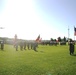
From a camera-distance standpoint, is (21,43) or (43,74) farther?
(21,43)

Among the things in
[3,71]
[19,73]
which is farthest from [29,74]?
[3,71]

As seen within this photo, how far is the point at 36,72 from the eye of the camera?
16859mm

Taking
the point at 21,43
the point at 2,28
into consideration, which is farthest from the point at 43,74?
the point at 2,28

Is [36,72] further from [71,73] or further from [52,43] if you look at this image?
[52,43]

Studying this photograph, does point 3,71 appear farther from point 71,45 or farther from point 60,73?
point 71,45

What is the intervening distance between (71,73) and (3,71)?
15.7 ft

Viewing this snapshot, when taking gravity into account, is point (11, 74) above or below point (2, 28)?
below

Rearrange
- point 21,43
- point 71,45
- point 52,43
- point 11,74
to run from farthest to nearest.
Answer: point 52,43, point 21,43, point 71,45, point 11,74

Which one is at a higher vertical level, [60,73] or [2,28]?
[2,28]

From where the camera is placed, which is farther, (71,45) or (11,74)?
(71,45)

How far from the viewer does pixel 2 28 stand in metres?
78.3

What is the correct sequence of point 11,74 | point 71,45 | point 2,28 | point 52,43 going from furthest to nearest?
point 52,43 → point 2,28 → point 71,45 → point 11,74

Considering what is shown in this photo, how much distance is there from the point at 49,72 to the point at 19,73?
2.14 m

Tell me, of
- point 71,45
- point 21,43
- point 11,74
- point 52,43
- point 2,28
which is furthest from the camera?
point 52,43
